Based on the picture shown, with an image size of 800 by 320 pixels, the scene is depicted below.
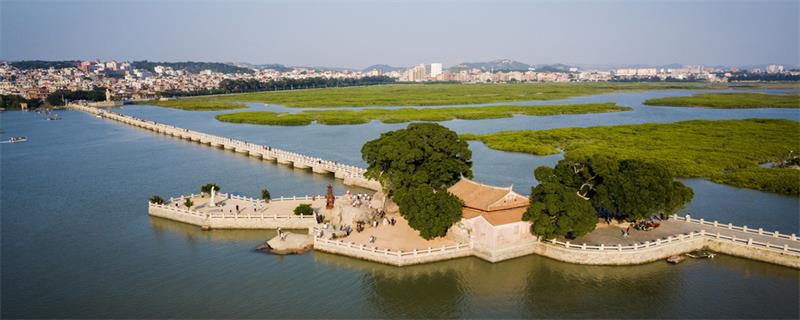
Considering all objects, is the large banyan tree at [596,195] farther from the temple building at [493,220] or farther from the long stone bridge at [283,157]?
the long stone bridge at [283,157]

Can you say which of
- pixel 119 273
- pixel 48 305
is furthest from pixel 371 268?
pixel 48 305

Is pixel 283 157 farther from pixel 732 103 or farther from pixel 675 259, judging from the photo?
pixel 732 103

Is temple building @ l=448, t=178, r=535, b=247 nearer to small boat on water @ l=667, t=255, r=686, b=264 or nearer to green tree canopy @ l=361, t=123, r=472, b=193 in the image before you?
green tree canopy @ l=361, t=123, r=472, b=193

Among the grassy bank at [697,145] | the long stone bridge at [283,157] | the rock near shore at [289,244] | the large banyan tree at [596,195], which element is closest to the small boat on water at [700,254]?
the large banyan tree at [596,195]

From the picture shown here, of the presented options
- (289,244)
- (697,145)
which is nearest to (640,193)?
(289,244)

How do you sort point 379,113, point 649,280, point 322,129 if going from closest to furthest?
point 649,280 < point 322,129 < point 379,113

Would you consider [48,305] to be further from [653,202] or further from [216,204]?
[653,202]
